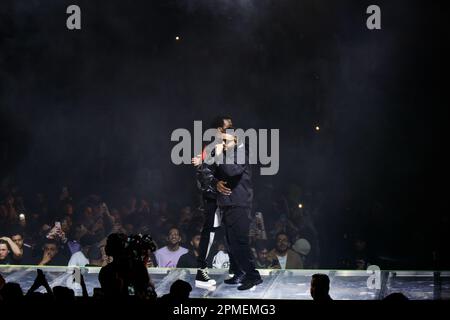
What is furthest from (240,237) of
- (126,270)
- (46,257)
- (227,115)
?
(227,115)

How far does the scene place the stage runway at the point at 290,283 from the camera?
575cm

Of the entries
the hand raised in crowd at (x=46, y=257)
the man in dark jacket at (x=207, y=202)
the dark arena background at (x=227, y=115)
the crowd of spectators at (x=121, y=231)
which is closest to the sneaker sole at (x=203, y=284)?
the man in dark jacket at (x=207, y=202)

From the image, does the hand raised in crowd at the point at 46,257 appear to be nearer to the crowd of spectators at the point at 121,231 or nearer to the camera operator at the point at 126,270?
the crowd of spectators at the point at 121,231

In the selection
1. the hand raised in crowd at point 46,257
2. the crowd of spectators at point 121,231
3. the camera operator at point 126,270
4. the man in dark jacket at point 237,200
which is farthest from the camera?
the hand raised in crowd at point 46,257

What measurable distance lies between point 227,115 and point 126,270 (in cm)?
562

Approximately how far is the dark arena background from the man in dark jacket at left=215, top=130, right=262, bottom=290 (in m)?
1.75

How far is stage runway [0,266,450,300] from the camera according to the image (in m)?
5.75

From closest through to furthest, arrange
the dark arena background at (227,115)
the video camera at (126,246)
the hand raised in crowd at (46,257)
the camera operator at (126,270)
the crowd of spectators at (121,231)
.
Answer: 1. the camera operator at (126,270)
2. the video camera at (126,246)
3. the crowd of spectators at (121,231)
4. the hand raised in crowd at (46,257)
5. the dark arena background at (227,115)

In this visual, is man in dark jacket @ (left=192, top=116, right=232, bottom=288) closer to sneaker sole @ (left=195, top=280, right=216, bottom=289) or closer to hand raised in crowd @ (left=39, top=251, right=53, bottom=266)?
sneaker sole @ (left=195, top=280, right=216, bottom=289)

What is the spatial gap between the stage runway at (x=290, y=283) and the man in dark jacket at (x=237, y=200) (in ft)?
0.78

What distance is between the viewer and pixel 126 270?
401 cm

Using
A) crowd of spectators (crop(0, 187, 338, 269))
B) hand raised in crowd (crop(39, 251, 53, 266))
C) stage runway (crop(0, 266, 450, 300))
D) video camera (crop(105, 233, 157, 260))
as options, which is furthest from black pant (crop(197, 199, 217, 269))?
hand raised in crowd (crop(39, 251, 53, 266))
